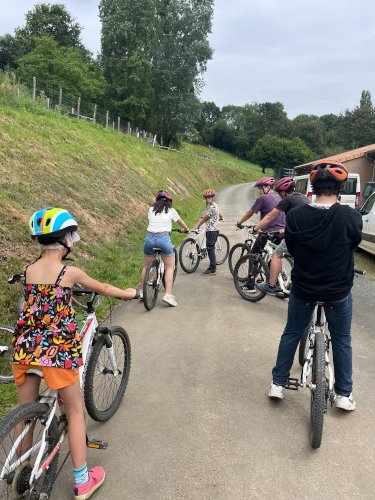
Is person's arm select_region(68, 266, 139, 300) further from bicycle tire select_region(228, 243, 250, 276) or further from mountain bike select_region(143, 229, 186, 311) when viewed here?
bicycle tire select_region(228, 243, 250, 276)

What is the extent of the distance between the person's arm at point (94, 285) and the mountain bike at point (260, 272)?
3.95 meters

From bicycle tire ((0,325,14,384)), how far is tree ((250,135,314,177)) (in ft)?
203

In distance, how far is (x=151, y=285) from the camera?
611 cm

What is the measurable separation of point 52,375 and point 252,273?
15.8ft

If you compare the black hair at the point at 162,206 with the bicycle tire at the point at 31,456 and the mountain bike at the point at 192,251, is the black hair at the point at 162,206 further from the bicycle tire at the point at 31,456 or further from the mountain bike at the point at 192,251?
the bicycle tire at the point at 31,456

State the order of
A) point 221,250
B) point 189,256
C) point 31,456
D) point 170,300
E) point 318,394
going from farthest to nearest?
point 221,250
point 189,256
point 170,300
point 318,394
point 31,456

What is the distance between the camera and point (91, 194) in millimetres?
10578

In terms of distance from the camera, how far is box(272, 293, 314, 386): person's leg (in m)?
3.40

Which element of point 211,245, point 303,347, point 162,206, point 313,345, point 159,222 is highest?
point 162,206

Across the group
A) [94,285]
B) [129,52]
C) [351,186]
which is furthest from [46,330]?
[129,52]

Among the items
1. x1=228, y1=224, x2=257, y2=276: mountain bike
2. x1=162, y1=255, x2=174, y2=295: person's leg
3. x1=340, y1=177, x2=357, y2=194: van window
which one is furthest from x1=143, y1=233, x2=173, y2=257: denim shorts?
x1=340, y1=177, x2=357, y2=194: van window

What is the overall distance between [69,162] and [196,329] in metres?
7.98

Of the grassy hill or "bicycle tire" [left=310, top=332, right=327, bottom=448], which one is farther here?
the grassy hill

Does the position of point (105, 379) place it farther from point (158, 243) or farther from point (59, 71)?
point (59, 71)
